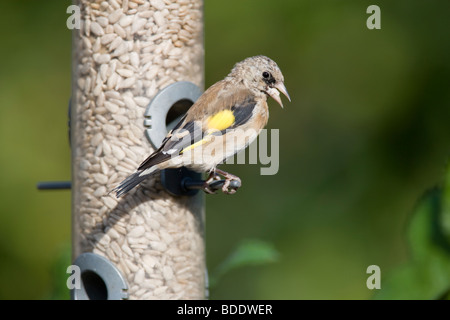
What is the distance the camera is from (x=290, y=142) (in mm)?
7496

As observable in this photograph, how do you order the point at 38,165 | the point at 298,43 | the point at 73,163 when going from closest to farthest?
the point at 73,163, the point at 38,165, the point at 298,43

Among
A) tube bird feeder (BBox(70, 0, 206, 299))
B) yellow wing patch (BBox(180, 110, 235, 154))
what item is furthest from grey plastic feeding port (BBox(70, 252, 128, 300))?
Answer: yellow wing patch (BBox(180, 110, 235, 154))

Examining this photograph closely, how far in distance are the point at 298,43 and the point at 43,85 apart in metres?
2.60

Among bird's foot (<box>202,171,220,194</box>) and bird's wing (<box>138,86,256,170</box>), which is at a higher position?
bird's wing (<box>138,86,256,170</box>)

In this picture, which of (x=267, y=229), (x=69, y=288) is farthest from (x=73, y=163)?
(x=267, y=229)

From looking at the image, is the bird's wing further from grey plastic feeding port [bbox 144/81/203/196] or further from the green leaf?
the green leaf

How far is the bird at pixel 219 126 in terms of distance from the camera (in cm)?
381

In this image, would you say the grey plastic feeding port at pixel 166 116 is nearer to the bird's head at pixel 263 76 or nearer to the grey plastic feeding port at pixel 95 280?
the bird's head at pixel 263 76

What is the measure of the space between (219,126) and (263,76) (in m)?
0.54

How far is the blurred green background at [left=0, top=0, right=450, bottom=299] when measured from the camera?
671cm

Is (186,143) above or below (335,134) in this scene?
below

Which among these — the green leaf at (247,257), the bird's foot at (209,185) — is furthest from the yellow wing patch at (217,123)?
the green leaf at (247,257)
